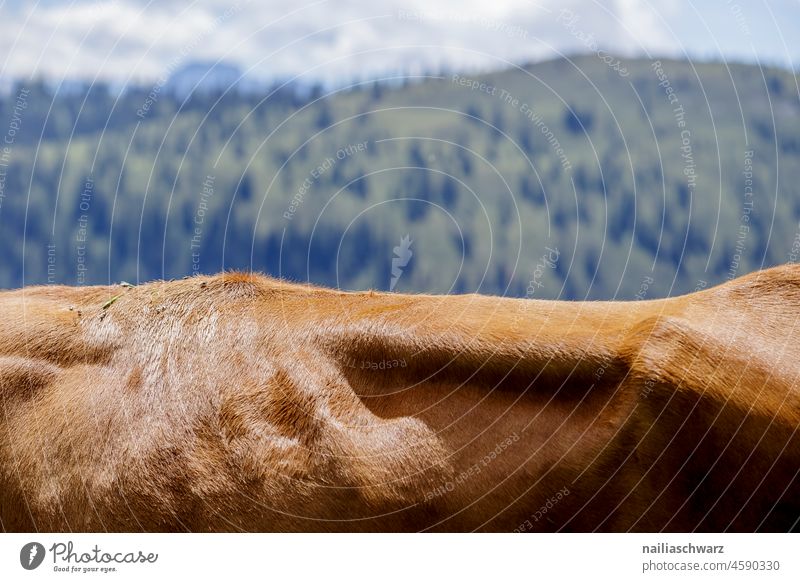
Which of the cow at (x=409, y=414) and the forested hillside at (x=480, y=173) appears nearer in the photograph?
the cow at (x=409, y=414)

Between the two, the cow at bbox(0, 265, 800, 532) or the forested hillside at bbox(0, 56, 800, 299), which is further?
the forested hillside at bbox(0, 56, 800, 299)

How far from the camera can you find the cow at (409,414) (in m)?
5.17

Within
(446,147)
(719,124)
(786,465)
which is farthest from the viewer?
(719,124)

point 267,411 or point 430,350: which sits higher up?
point 430,350

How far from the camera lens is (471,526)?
5.29 metres

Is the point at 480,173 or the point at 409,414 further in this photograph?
the point at 480,173

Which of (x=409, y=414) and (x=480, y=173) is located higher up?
(x=409, y=414)

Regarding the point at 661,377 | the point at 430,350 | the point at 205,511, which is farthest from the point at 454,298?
the point at 205,511

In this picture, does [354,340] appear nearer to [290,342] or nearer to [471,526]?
[290,342]

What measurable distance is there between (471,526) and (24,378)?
3.24m

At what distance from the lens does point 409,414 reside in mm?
5590

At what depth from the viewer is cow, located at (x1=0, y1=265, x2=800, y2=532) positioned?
5168mm
